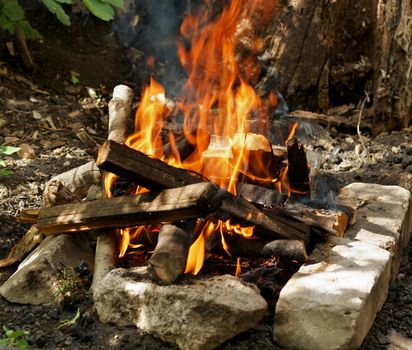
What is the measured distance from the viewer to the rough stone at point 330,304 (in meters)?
3.18

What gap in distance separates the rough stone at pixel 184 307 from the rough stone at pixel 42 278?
1.27 feet

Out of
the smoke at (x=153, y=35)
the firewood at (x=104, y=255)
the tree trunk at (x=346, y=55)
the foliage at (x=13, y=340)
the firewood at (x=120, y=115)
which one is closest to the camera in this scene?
the foliage at (x=13, y=340)

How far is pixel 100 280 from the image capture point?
3799 mm

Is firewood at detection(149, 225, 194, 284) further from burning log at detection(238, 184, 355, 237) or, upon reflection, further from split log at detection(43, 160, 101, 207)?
split log at detection(43, 160, 101, 207)

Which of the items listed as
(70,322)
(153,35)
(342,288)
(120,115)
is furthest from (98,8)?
(153,35)

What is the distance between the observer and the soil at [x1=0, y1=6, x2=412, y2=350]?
3457 millimetres

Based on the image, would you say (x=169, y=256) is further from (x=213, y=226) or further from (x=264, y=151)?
(x=264, y=151)

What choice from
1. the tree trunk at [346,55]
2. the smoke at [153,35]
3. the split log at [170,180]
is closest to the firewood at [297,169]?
the split log at [170,180]

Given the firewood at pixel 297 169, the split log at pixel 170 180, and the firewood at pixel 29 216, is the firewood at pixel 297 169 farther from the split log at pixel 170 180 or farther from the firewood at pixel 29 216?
the firewood at pixel 29 216

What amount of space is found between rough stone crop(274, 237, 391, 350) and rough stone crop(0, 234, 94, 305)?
1298 mm

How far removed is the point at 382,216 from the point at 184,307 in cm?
167

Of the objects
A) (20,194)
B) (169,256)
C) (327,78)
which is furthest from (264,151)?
(327,78)

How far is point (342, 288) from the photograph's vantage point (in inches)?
132

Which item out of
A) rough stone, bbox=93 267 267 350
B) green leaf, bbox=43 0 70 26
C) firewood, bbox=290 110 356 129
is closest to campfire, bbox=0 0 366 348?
rough stone, bbox=93 267 267 350
